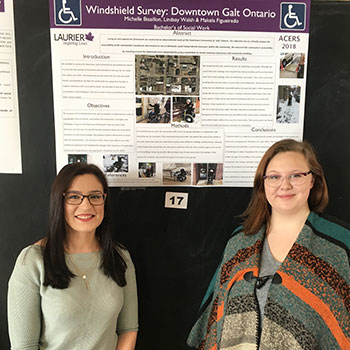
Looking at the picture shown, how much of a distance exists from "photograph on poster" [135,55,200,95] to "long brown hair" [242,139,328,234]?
20.3 inches

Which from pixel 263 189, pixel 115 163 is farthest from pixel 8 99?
pixel 263 189

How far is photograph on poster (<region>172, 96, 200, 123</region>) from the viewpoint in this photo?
1.64 meters

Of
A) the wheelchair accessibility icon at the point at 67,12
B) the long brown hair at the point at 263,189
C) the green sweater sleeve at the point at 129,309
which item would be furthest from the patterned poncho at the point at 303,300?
the wheelchair accessibility icon at the point at 67,12

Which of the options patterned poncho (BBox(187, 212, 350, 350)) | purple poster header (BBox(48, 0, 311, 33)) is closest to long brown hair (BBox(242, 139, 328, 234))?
patterned poncho (BBox(187, 212, 350, 350))

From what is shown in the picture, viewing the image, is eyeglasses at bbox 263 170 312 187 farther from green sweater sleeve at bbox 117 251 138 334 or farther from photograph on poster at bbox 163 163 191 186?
green sweater sleeve at bbox 117 251 138 334

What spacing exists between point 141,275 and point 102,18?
1.34 meters

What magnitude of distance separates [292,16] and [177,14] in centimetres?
57

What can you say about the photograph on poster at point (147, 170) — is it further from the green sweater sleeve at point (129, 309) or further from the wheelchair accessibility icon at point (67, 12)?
the wheelchair accessibility icon at point (67, 12)

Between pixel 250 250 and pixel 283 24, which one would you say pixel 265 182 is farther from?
pixel 283 24

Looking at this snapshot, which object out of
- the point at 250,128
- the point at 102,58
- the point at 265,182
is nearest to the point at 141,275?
the point at 265,182

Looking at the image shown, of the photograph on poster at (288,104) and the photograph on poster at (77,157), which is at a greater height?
the photograph on poster at (288,104)

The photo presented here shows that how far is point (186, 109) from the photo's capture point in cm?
164

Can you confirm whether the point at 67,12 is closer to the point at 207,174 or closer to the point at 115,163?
the point at 115,163

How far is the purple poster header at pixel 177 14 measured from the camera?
1566 millimetres
